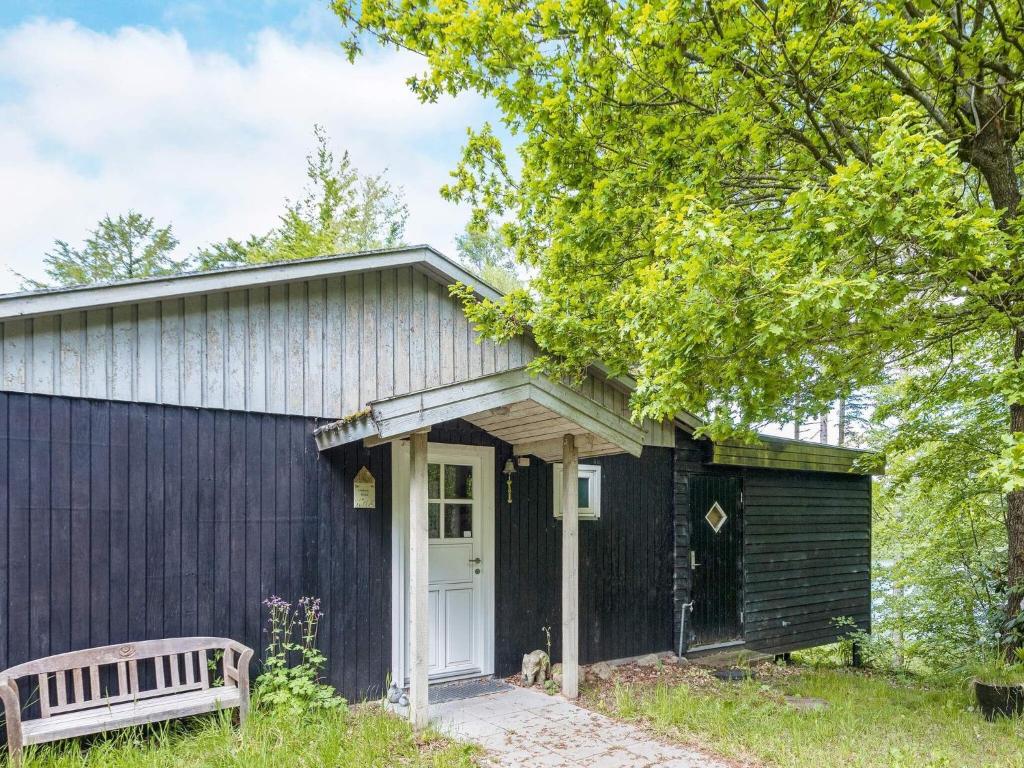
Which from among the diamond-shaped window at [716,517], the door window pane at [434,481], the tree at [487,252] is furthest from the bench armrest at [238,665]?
the tree at [487,252]

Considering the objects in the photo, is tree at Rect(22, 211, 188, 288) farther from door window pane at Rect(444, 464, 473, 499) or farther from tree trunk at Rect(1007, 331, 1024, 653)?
tree trunk at Rect(1007, 331, 1024, 653)

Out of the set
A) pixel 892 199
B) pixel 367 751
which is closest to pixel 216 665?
pixel 367 751

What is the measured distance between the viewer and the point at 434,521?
5582mm

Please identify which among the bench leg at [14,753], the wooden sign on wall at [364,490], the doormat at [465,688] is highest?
the wooden sign on wall at [364,490]

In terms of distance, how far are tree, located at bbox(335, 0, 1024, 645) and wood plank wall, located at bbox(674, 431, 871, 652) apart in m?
1.54

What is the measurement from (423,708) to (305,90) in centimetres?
1638

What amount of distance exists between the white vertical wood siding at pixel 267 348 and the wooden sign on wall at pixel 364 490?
497 millimetres

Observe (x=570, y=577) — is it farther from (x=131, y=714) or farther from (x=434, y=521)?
(x=131, y=714)

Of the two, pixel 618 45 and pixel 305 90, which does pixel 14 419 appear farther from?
pixel 305 90

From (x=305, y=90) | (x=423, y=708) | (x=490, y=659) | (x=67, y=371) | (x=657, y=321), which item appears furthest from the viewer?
(x=305, y=90)

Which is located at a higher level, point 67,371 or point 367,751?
point 67,371

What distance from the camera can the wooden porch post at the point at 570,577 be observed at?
17.3 ft

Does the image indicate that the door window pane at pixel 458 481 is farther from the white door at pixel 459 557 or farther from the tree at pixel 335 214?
the tree at pixel 335 214

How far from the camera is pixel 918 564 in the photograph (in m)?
10.2
